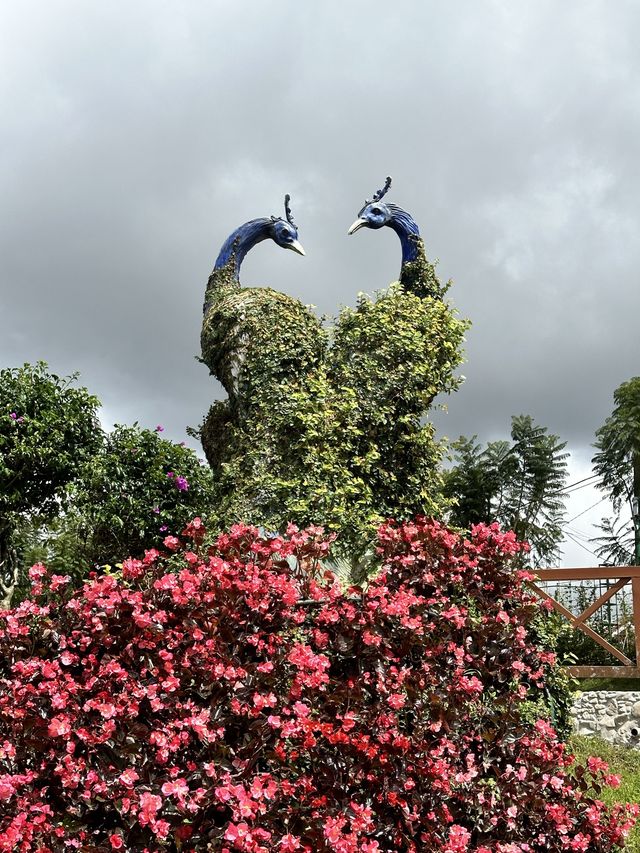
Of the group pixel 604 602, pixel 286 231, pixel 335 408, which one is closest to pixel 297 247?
pixel 286 231

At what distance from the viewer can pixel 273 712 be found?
327 centimetres

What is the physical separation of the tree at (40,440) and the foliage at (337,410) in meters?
2.39

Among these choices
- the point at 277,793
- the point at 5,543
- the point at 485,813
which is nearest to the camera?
the point at 277,793

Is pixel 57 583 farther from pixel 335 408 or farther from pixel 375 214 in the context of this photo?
pixel 375 214

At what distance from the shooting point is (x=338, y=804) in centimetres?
324

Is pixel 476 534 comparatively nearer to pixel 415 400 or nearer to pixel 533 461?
pixel 415 400

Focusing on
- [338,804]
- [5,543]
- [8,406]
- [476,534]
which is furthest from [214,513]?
[338,804]

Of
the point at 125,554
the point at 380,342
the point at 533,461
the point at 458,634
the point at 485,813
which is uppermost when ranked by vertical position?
the point at 533,461

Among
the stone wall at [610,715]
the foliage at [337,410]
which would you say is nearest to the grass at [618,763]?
the stone wall at [610,715]

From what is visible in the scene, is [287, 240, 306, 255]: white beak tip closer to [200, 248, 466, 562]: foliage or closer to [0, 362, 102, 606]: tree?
[200, 248, 466, 562]: foliage

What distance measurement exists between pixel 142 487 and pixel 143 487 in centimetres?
2

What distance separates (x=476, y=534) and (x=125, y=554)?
8778 mm

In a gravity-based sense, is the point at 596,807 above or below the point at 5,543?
below

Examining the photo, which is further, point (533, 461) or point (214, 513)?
point (533, 461)
